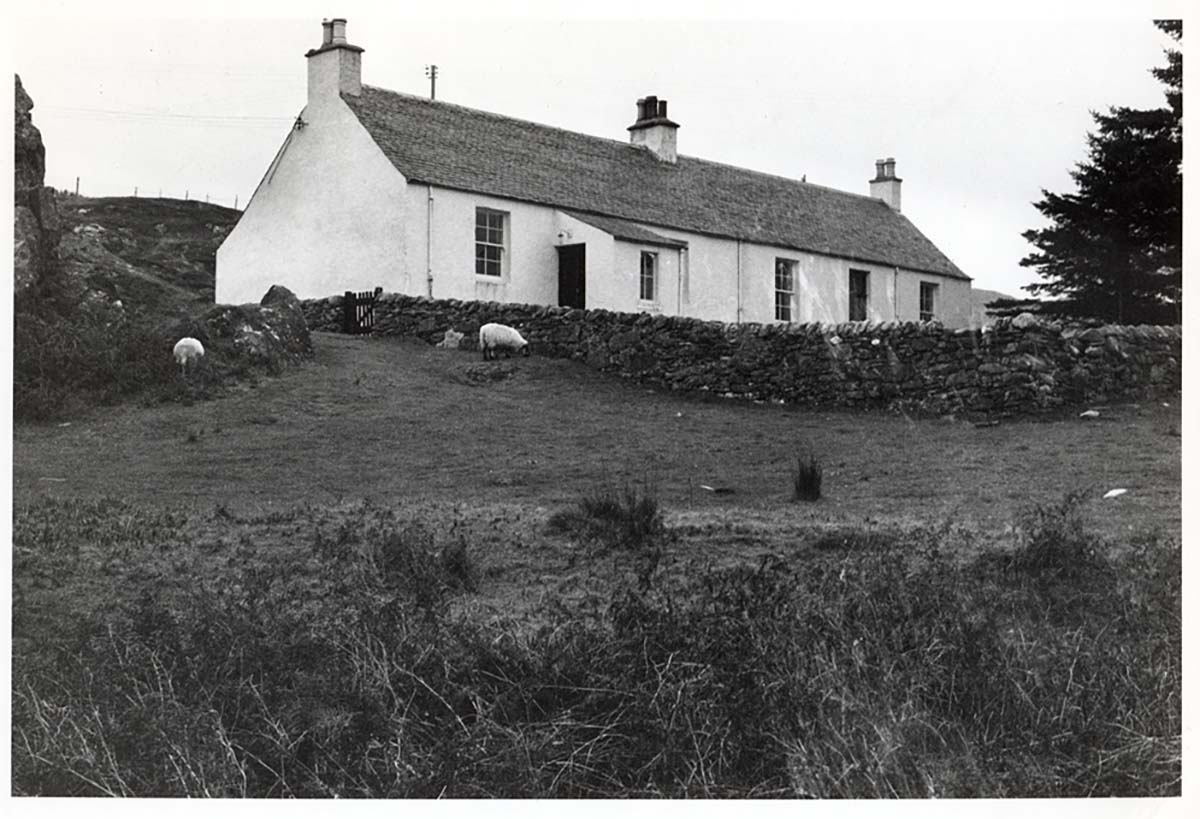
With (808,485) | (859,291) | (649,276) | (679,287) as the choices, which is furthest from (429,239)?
(808,485)

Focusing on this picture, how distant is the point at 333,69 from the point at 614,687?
17.1 meters

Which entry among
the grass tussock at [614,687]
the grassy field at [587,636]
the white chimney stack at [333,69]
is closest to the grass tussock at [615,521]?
the grassy field at [587,636]

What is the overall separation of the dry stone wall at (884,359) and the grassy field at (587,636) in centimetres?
393

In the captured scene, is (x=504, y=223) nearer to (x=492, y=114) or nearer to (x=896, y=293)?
(x=492, y=114)

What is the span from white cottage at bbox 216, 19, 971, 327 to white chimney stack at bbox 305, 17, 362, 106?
0.09 ft

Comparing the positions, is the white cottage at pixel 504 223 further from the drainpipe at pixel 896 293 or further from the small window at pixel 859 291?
the drainpipe at pixel 896 293

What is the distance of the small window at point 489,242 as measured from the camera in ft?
70.3

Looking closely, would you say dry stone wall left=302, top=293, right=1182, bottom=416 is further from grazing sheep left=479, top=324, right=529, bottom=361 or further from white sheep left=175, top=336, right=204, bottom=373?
white sheep left=175, top=336, right=204, bottom=373

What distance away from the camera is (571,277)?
22.1m

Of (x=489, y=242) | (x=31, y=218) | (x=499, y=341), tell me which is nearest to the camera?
(x=31, y=218)

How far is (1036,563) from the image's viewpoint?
7941 mm

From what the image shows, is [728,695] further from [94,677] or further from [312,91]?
[312,91]

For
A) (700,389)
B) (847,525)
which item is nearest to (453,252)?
(700,389)

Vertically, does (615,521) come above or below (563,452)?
below
